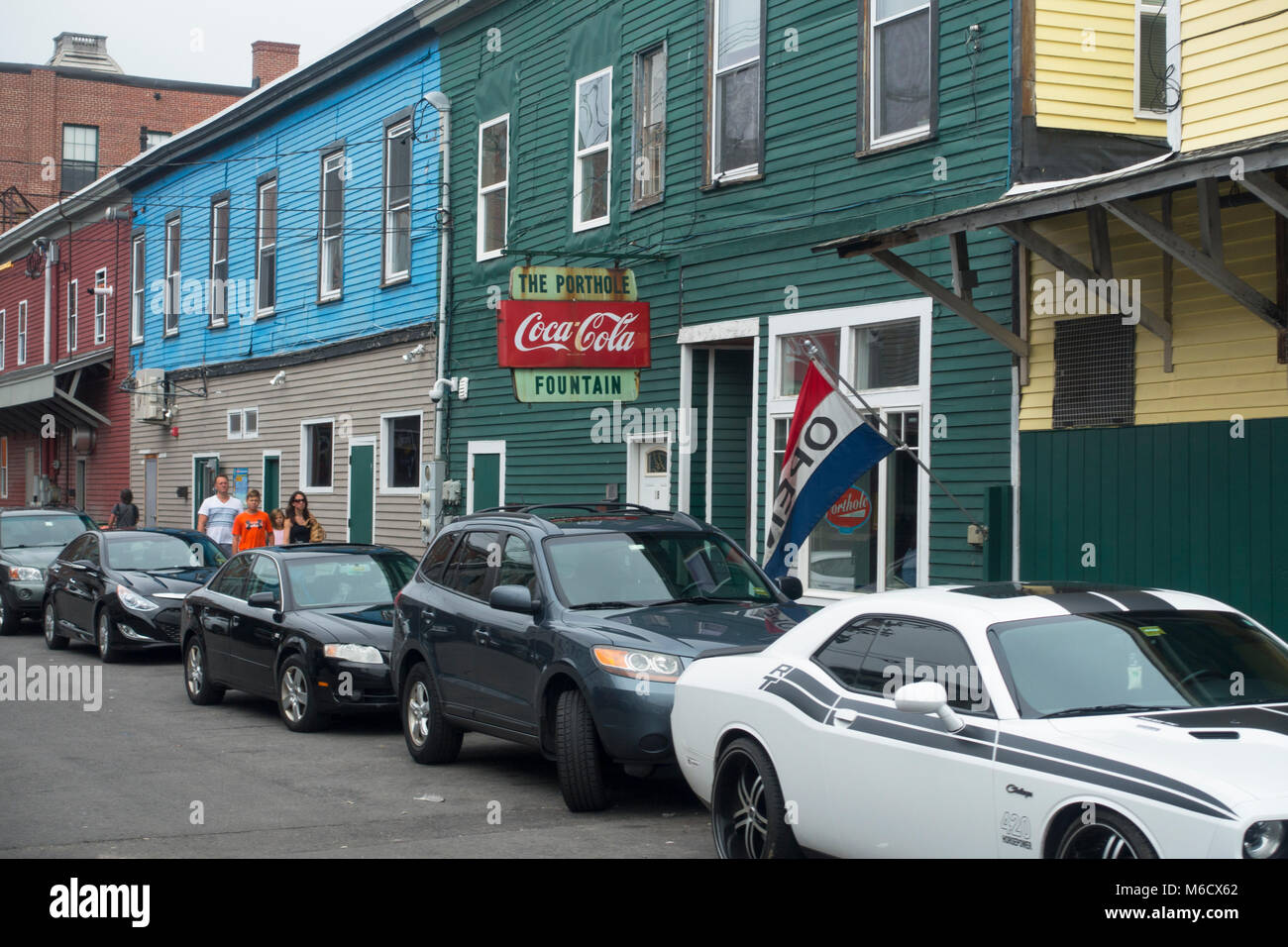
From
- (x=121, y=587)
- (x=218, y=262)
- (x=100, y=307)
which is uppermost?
(x=218, y=262)

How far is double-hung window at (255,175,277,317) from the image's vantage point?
27.2 metres

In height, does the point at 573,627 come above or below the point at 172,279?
below

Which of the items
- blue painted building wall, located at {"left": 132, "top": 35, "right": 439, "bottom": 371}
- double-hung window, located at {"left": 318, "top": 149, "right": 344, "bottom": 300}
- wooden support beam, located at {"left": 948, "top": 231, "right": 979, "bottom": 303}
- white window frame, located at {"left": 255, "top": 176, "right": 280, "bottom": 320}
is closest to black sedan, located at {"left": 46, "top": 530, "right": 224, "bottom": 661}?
blue painted building wall, located at {"left": 132, "top": 35, "right": 439, "bottom": 371}

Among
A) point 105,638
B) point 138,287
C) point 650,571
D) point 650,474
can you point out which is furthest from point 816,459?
point 138,287

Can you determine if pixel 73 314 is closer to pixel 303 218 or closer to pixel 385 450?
pixel 303 218

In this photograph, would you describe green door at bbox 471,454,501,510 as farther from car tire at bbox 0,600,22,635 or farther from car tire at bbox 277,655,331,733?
car tire at bbox 277,655,331,733

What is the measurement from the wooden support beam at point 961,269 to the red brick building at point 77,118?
48.8 m

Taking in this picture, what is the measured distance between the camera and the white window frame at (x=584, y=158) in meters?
18.0

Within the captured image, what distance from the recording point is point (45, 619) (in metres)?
19.1

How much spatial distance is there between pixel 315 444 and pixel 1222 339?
59.2ft

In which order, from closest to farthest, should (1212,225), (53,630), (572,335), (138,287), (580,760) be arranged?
(580,760) < (1212,225) < (572,335) < (53,630) < (138,287)

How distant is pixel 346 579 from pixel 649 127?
687cm

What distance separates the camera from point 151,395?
3155cm
